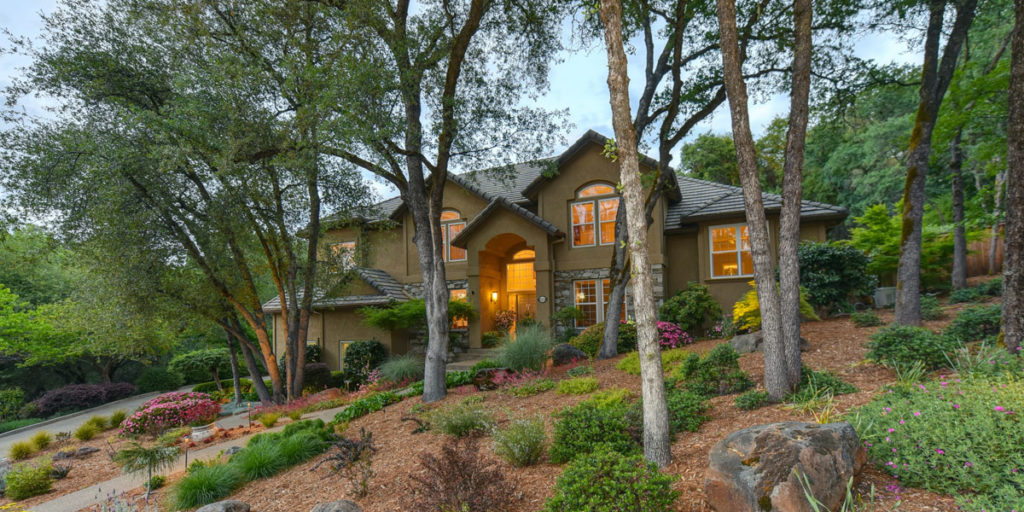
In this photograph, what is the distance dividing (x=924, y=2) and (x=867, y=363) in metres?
6.46

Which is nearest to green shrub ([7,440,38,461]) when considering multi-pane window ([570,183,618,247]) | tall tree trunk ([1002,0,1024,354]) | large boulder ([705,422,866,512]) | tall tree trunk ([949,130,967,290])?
large boulder ([705,422,866,512])

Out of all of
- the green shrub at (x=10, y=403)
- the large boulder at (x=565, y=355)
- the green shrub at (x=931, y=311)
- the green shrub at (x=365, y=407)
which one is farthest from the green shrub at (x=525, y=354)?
the green shrub at (x=10, y=403)

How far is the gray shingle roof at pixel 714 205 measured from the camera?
12.4m

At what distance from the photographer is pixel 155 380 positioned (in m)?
18.9

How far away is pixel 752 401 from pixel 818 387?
0.77m

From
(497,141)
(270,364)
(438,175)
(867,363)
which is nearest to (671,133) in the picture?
(497,141)

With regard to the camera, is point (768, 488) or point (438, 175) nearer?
point (768, 488)

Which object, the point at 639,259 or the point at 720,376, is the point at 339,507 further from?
the point at 720,376

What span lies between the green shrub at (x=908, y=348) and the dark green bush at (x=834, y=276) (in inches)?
193

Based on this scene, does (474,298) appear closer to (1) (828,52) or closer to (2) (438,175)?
(2) (438,175)

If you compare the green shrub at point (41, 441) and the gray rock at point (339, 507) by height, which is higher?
the gray rock at point (339, 507)

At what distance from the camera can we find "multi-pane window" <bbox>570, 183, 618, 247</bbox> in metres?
14.6

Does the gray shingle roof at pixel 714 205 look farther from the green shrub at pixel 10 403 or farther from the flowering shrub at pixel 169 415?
the green shrub at pixel 10 403

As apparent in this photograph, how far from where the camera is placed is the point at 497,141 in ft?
30.7
